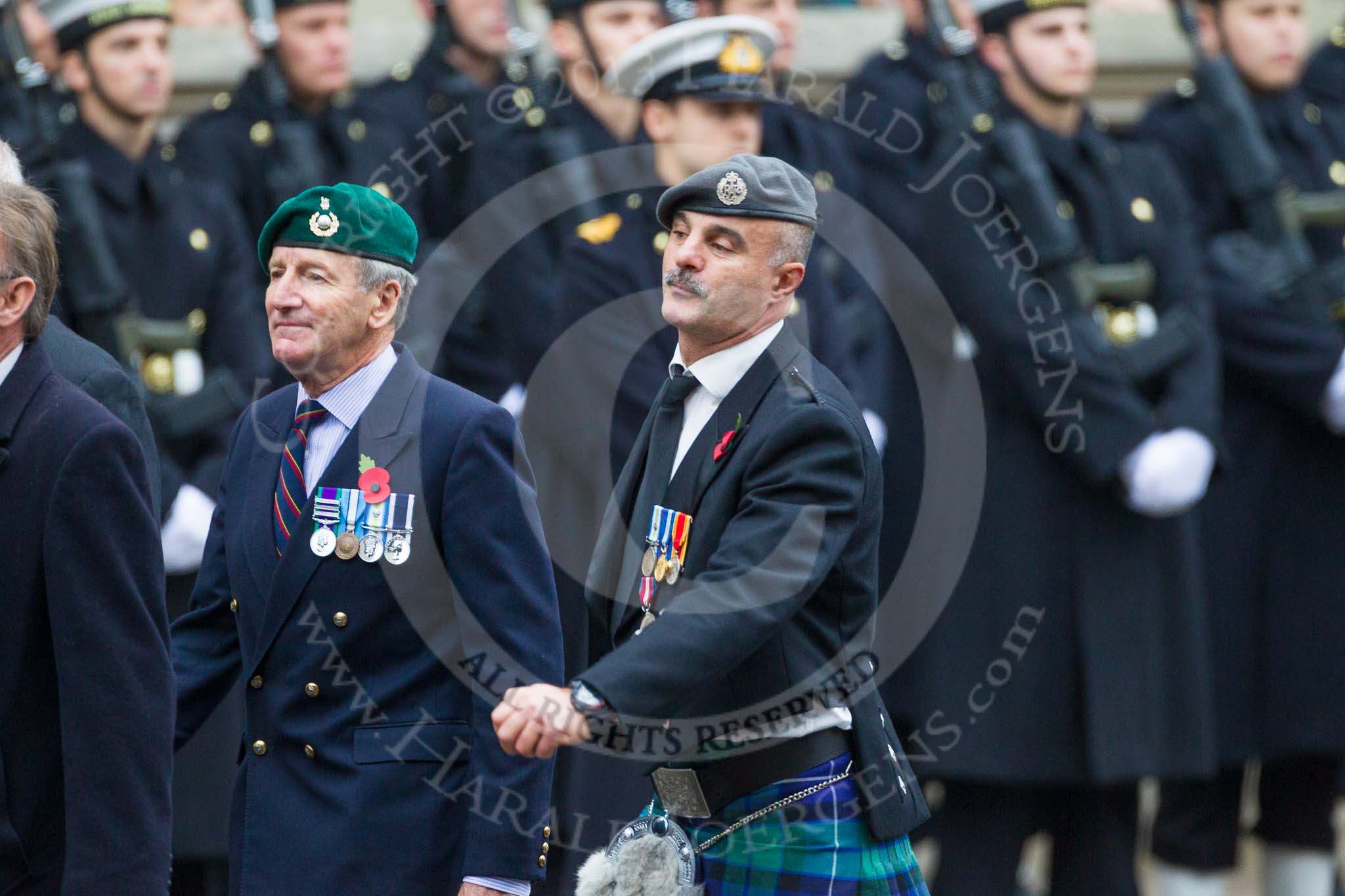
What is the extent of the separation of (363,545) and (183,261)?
2494 millimetres

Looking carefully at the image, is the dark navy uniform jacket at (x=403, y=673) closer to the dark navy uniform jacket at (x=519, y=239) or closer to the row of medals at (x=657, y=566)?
→ the row of medals at (x=657, y=566)

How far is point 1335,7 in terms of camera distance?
9.01 metres

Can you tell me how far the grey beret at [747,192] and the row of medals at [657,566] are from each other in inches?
21.8

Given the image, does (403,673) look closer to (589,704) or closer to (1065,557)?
(589,704)

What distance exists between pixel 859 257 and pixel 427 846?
132 inches

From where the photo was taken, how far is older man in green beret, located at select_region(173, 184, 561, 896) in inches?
141

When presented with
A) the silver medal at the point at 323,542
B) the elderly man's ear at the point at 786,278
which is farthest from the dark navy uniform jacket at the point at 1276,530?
the silver medal at the point at 323,542

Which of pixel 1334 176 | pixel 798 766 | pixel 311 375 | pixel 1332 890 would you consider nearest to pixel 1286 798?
pixel 1332 890

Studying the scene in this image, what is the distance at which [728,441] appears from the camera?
11.4 ft

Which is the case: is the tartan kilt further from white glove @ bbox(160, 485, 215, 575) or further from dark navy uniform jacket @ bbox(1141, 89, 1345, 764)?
dark navy uniform jacket @ bbox(1141, 89, 1345, 764)

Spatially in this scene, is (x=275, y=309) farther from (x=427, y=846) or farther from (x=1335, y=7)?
(x=1335, y=7)

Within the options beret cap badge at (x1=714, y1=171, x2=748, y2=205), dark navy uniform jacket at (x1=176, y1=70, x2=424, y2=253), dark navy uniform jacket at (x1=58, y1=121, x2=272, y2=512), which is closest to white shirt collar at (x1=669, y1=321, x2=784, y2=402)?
beret cap badge at (x1=714, y1=171, x2=748, y2=205)

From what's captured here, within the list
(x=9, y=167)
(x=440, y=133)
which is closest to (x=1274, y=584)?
(x=440, y=133)

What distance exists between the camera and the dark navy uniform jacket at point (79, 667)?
305 centimetres
